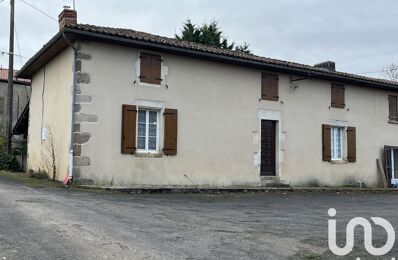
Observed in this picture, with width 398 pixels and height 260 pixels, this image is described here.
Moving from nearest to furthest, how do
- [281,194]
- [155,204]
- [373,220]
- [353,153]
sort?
1. [373,220]
2. [155,204]
3. [281,194]
4. [353,153]

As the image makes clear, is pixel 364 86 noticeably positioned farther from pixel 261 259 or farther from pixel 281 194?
pixel 261 259

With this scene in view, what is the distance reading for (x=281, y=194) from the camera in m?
14.4

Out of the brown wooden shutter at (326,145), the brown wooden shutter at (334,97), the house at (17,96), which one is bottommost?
the brown wooden shutter at (326,145)

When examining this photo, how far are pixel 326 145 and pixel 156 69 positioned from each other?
7.27m

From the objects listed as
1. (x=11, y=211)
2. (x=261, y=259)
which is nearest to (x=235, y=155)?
(x=11, y=211)

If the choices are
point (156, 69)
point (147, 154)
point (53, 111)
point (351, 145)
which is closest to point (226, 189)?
point (147, 154)

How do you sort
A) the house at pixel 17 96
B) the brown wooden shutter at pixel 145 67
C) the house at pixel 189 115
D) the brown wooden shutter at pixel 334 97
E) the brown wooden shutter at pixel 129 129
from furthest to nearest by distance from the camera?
1. the house at pixel 17 96
2. the brown wooden shutter at pixel 334 97
3. the brown wooden shutter at pixel 145 67
4. the brown wooden shutter at pixel 129 129
5. the house at pixel 189 115

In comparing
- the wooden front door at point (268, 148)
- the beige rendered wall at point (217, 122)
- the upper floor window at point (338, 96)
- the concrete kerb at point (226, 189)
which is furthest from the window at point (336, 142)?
the wooden front door at point (268, 148)

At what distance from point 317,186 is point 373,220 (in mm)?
8350

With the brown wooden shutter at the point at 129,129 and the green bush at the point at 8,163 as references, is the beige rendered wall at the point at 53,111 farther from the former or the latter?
the green bush at the point at 8,163

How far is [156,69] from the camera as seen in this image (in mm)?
13961

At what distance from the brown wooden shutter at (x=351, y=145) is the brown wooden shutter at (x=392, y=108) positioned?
274 cm

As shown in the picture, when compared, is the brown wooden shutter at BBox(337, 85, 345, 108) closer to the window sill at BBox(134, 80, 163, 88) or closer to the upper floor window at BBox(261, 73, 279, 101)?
the upper floor window at BBox(261, 73, 279, 101)

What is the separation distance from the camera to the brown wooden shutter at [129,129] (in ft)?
43.3
